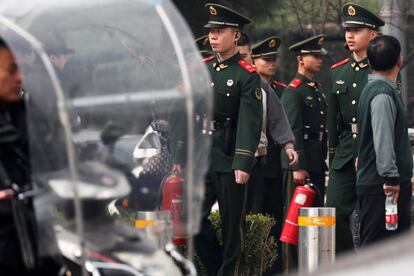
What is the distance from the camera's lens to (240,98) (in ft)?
35.1

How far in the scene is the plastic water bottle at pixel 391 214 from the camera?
31.6 feet

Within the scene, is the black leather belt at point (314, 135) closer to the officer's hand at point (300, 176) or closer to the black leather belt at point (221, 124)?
the officer's hand at point (300, 176)

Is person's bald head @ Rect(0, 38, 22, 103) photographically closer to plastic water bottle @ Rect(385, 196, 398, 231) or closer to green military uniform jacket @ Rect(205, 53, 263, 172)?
plastic water bottle @ Rect(385, 196, 398, 231)

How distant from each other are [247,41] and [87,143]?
748 cm

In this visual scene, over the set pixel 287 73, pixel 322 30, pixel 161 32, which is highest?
pixel 161 32

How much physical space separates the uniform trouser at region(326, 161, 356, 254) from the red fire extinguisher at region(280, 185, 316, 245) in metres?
0.16

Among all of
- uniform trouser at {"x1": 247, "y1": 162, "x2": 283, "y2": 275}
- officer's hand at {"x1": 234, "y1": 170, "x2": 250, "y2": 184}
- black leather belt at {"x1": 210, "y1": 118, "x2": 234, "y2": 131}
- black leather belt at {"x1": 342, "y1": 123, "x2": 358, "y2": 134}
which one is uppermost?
black leather belt at {"x1": 210, "y1": 118, "x2": 234, "y2": 131}

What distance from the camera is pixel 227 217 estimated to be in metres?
10.6

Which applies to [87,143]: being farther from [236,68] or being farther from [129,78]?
[236,68]

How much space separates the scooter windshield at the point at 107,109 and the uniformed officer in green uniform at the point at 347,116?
4364 millimetres

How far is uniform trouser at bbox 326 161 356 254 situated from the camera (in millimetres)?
10867

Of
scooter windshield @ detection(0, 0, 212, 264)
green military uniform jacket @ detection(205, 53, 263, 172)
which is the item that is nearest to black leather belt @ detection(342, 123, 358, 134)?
green military uniform jacket @ detection(205, 53, 263, 172)

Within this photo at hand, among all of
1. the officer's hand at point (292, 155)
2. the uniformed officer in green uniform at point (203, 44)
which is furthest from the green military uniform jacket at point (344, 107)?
the uniformed officer in green uniform at point (203, 44)

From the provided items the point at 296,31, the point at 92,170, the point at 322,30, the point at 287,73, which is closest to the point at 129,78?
the point at 92,170
